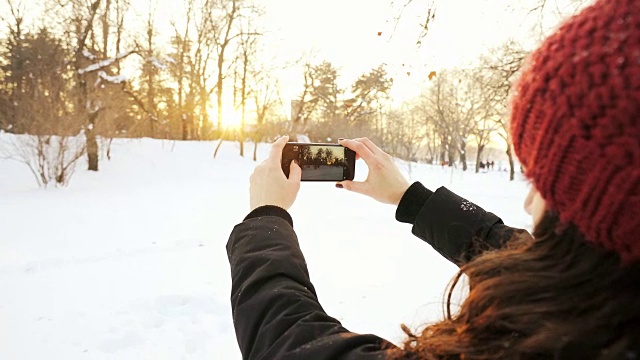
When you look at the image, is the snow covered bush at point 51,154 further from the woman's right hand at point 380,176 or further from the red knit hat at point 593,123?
the red knit hat at point 593,123

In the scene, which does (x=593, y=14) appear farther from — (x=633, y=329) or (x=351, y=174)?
(x=351, y=174)

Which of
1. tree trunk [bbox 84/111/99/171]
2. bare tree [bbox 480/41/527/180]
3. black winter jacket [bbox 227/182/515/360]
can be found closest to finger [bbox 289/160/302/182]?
black winter jacket [bbox 227/182/515/360]

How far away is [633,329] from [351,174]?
1.30 meters

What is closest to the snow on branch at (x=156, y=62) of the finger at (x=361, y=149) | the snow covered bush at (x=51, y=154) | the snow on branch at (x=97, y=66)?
the snow on branch at (x=97, y=66)

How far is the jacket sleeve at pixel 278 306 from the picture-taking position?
73 cm

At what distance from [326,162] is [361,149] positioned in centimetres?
20

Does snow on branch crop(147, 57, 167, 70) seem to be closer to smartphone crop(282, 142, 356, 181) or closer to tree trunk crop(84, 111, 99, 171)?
tree trunk crop(84, 111, 99, 171)

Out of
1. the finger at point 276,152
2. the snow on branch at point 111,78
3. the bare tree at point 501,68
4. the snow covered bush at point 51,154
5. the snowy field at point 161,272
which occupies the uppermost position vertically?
the snow on branch at point 111,78

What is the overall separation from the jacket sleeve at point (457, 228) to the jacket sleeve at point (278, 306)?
524 millimetres

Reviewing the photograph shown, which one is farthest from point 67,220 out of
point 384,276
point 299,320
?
point 299,320

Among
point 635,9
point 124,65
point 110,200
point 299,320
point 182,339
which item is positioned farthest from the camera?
point 124,65

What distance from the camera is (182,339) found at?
2885mm

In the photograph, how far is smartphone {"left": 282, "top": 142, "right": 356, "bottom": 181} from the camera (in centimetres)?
164

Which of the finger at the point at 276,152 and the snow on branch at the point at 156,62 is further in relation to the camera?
the snow on branch at the point at 156,62
